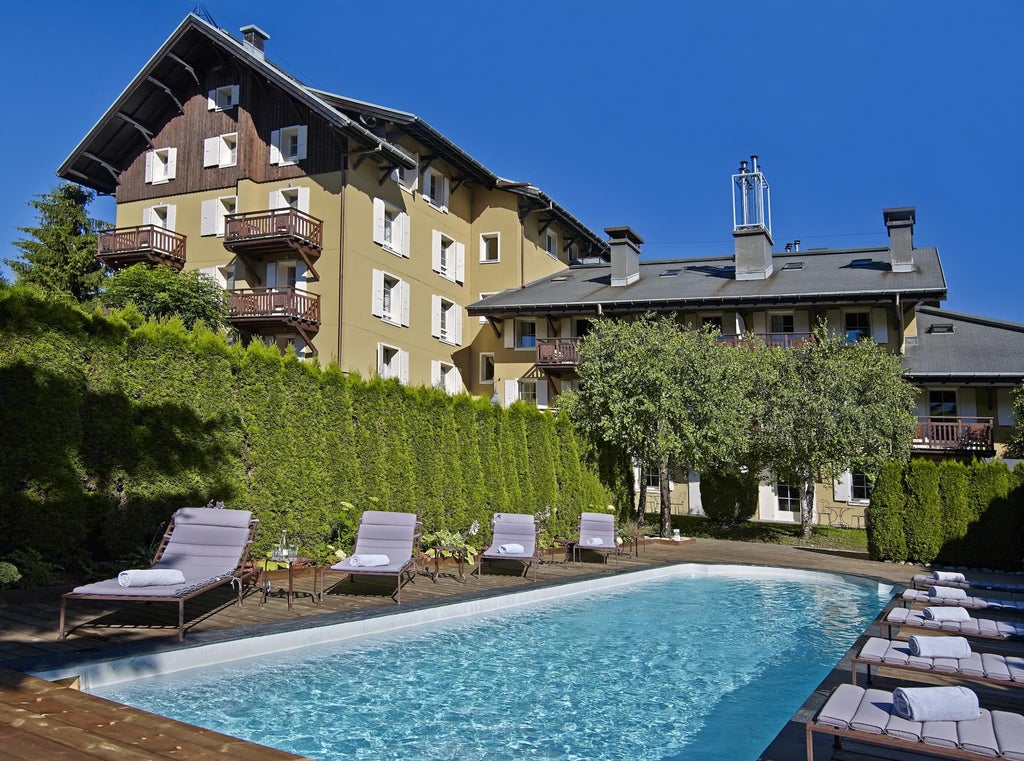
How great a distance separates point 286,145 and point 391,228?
433 centimetres

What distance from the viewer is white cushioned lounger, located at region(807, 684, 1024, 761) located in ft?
11.8

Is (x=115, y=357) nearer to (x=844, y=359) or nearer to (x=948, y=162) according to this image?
(x=844, y=359)

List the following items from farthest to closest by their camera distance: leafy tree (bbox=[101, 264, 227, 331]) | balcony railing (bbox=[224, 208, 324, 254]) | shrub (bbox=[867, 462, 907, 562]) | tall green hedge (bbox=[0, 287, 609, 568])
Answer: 1. balcony railing (bbox=[224, 208, 324, 254])
2. leafy tree (bbox=[101, 264, 227, 331])
3. shrub (bbox=[867, 462, 907, 562])
4. tall green hedge (bbox=[0, 287, 609, 568])

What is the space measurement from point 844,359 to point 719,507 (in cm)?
726

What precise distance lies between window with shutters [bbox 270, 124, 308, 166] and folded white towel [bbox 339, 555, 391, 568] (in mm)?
19650

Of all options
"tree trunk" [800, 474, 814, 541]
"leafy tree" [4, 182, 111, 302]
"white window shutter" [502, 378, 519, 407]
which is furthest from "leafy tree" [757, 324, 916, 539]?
"leafy tree" [4, 182, 111, 302]

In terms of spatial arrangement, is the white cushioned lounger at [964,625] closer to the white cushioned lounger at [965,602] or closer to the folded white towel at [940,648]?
the white cushioned lounger at [965,602]

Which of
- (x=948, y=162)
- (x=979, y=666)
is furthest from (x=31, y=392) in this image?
(x=948, y=162)

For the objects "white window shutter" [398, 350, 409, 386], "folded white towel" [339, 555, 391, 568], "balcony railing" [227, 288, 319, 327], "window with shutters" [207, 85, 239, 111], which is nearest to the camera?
"folded white towel" [339, 555, 391, 568]

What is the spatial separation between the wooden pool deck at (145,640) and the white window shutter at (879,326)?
47.4 ft

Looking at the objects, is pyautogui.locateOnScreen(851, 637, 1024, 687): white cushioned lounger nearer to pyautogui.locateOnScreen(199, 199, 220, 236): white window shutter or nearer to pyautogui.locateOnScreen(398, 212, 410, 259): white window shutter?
pyautogui.locateOnScreen(398, 212, 410, 259): white window shutter

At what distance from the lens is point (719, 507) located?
2659cm

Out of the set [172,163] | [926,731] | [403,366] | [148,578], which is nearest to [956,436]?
[403,366]

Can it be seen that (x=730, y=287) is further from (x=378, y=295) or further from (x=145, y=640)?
(x=145, y=640)
